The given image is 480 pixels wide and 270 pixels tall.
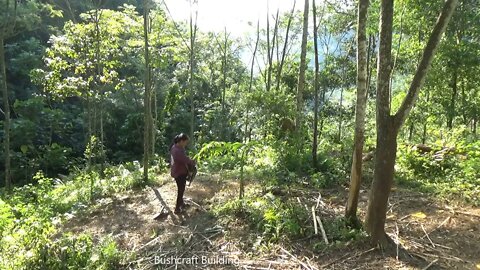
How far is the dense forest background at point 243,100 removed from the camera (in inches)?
377

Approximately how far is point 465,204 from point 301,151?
13.8ft

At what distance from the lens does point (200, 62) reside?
27781mm

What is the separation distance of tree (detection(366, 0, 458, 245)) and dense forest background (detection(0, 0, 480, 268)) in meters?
0.15

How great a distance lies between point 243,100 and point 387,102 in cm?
545

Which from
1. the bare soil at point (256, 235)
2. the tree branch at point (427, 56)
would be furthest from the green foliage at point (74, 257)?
the tree branch at point (427, 56)

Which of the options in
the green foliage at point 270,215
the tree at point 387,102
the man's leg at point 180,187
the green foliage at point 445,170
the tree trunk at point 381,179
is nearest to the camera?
the tree at point 387,102

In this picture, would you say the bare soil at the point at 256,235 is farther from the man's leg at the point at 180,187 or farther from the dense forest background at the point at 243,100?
the dense forest background at the point at 243,100

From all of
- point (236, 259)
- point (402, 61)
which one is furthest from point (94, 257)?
point (402, 61)

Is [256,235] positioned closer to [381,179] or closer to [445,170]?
[381,179]

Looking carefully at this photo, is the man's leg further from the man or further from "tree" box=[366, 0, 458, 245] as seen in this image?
"tree" box=[366, 0, 458, 245]

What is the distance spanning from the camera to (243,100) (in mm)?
10102

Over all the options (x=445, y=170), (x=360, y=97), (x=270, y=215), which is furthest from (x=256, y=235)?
(x=445, y=170)

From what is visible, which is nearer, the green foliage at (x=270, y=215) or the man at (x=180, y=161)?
the green foliage at (x=270, y=215)

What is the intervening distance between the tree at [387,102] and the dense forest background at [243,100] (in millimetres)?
149
